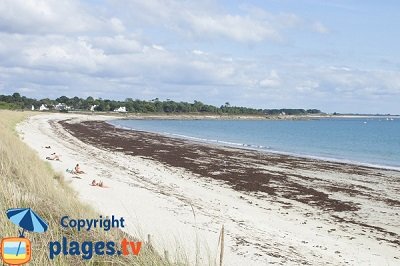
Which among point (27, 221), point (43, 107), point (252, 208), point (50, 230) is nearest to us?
point (27, 221)

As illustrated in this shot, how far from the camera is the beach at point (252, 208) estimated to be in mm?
9227

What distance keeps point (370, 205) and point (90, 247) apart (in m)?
12.8

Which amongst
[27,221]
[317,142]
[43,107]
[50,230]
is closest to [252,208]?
[50,230]

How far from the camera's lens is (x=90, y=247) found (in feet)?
16.6

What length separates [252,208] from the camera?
46.9 feet

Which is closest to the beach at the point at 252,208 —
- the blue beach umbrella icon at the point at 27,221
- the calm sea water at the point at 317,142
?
the blue beach umbrella icon at the point at 27,221

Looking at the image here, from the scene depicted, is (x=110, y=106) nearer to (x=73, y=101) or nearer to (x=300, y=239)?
(x=73, y=101)

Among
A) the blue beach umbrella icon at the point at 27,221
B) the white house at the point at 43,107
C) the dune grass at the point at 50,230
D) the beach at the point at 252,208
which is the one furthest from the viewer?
the white house at the point at 43,107

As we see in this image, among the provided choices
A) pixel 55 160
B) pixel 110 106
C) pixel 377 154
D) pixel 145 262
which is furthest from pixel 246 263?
pixel 110 106

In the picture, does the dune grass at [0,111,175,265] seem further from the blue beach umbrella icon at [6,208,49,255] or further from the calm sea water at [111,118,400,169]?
the calm sea water at [111,118,400,169]

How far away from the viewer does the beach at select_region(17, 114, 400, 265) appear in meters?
9.23

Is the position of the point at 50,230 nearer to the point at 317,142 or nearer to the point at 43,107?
the point at 317,142

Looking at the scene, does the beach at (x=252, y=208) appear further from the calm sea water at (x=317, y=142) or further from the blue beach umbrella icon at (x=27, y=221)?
the calm sea water at (x=317, y=142)

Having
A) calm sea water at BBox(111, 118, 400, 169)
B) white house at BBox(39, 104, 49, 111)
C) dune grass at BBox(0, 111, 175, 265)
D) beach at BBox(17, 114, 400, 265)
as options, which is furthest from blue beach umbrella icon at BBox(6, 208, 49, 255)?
white house at BBox(39, 104, 49, 111)
